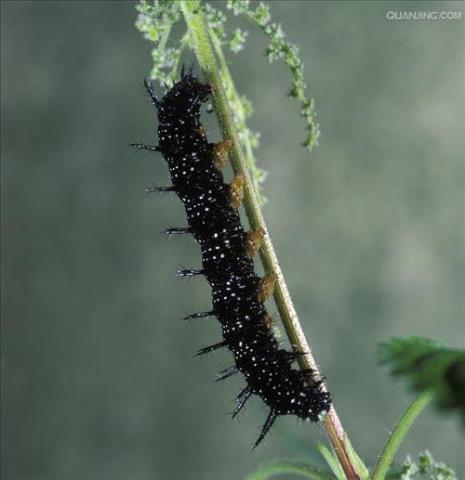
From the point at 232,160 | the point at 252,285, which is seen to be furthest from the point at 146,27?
the point at 252,285

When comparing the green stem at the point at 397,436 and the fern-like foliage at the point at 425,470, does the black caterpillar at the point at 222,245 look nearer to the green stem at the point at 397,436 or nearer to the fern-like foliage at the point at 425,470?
the fern-like foliage at the point at 425,470

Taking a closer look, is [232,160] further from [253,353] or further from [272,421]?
[272,421]

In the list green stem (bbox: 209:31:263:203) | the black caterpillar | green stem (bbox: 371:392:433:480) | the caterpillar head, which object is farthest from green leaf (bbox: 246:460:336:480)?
the caterpillar head

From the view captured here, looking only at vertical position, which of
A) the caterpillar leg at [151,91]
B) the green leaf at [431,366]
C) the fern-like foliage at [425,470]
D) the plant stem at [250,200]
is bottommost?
the fern-like foliage at [425,470]

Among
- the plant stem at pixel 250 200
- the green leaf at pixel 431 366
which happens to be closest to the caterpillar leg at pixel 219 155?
the plant stem at pixel 250 200

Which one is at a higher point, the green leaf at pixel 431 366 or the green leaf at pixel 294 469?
the green leaf at pixel 431 366
